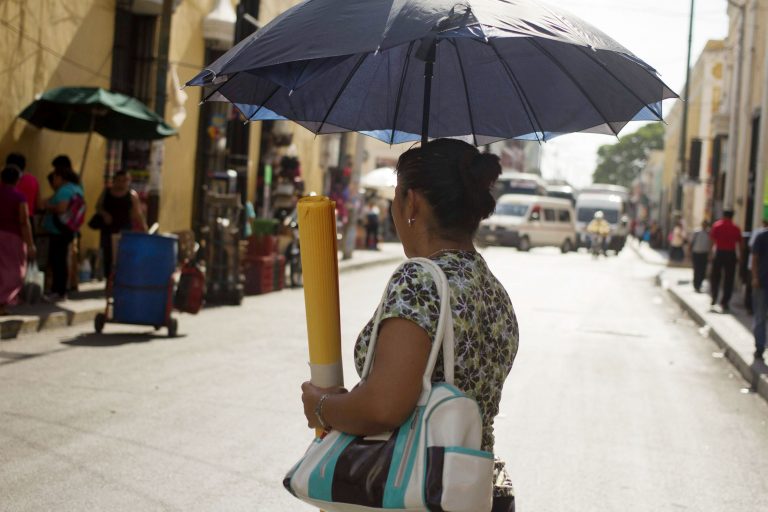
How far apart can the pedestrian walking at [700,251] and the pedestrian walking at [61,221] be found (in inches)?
533

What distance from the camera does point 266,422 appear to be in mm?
7859

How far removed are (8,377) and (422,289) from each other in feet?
23.6

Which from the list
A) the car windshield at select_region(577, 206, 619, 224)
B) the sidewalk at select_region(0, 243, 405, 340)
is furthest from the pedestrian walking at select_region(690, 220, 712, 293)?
the car windshield at select_region(577, 206, 619, 224)

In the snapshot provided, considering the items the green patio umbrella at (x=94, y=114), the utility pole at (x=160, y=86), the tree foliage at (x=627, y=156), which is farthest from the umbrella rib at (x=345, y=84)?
the tree foliage at (x=627, y=156)

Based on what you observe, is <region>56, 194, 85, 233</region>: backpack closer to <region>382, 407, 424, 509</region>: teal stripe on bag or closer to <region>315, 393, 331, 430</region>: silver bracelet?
<region>315, 393, 331, 430</region>: silver bracelet

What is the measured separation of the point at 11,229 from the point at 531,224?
36.7m

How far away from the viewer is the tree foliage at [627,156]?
14162 cm

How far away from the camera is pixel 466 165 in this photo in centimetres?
278

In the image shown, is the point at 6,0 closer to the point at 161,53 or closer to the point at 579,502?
the point at 161,53

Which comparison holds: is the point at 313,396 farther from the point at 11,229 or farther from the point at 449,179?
→ the point at 11,229

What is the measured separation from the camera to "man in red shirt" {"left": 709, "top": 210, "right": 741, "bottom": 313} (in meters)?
20.3

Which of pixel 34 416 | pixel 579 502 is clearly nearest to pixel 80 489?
pixel 34 416

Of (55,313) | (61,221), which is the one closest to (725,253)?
(61,221)

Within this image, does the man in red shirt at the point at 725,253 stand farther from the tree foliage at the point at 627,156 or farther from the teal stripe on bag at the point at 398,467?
the tree foliage at the point at 627,156
